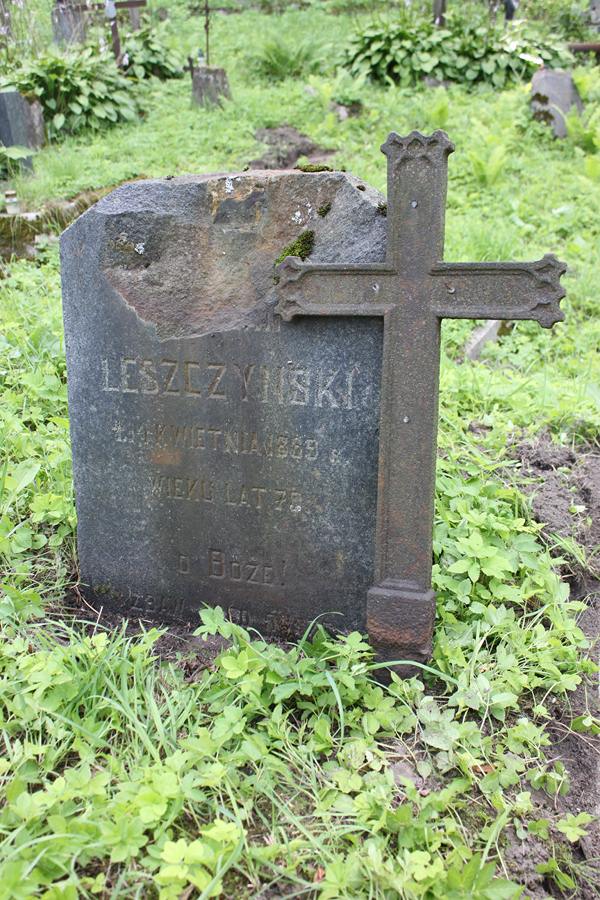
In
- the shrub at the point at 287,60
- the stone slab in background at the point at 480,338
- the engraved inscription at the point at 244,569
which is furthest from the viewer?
the shrub at the point at 287,60

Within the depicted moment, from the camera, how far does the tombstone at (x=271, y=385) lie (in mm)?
2088

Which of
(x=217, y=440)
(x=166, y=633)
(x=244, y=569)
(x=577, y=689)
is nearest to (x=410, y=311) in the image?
(x=217, y=440)

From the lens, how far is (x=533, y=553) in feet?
8.93

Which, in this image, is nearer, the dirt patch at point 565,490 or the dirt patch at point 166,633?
the dirt patch at point 166,633

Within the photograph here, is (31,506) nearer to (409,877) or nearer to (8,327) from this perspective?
(8,327)

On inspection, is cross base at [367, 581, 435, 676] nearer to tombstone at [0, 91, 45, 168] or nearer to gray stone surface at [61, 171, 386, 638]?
gray stone surface at [61, 171, 386, 638]

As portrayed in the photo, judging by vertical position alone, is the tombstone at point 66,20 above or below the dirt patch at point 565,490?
above

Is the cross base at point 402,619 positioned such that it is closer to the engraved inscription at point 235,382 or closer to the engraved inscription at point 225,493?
the engraved inscription at point 225,493

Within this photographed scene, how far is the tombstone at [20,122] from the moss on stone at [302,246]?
5444 mm

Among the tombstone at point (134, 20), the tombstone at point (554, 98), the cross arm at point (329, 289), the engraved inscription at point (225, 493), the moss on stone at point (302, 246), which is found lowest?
the engraved inscription at point (225, 493)

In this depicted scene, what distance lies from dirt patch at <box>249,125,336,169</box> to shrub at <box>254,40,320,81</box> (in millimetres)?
2296

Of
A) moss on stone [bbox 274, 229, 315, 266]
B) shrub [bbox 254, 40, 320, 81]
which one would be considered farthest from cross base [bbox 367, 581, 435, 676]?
shrub [bbox 254, 40, 320, 81]

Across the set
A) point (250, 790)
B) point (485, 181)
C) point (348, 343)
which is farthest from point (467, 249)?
point (250, 790)

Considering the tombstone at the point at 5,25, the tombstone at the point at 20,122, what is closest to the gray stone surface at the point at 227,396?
the tombstone at the point at 20,122
